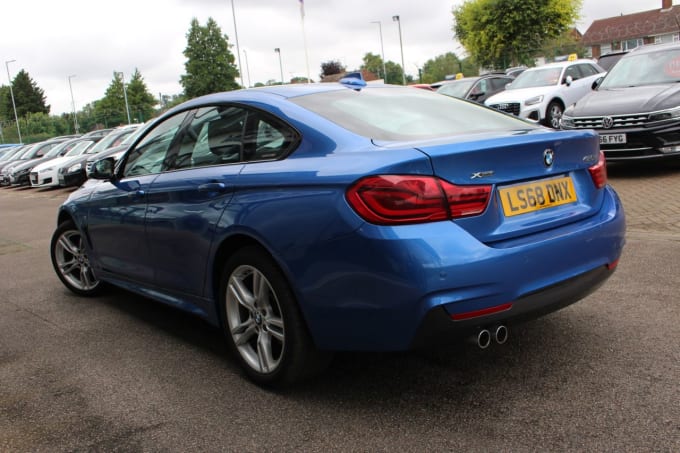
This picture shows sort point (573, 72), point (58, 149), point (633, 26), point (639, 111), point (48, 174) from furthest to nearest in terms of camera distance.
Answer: point (633, 26)
point (58, 149)
point (48, 174)
point (573, 72)
point (639, 111)

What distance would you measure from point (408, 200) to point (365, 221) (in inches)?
7.4

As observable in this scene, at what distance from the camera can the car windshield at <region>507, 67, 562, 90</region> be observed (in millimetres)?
15453

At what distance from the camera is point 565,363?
11.0 ft

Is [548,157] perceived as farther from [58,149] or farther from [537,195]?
[58,149]

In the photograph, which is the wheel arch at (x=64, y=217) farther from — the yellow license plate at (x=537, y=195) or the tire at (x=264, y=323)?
the yellow license plate at (x=537, y=195)

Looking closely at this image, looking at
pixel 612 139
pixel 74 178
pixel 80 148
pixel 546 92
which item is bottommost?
pixel 612 139

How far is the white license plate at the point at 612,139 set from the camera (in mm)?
9211

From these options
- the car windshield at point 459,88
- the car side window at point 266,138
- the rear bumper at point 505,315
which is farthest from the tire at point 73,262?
the car windshield at point 459,88

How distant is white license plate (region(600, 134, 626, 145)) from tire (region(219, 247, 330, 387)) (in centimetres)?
736

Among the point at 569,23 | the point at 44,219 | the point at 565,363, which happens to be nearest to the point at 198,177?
the point at 565,363

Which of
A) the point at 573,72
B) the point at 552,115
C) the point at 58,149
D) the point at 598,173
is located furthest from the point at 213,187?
the point at 58,149

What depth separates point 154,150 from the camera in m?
4.35

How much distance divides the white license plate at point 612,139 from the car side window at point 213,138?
7.02 m

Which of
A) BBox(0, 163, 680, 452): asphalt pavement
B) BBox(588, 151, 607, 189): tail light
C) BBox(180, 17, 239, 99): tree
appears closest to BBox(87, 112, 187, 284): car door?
BBox(0, 163, 680, 452): asphalt pavement
